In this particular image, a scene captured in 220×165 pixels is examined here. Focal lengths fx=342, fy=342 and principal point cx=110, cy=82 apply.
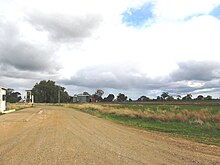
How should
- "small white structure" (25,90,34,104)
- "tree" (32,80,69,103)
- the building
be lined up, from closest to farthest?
1. "small white structure" (25,90,34,104)
2. the building
3. "tree" (32,80,69,103)

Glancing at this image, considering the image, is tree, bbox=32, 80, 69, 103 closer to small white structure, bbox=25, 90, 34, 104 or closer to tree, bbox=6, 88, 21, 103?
tree, bbox=6, 88, 21, 103

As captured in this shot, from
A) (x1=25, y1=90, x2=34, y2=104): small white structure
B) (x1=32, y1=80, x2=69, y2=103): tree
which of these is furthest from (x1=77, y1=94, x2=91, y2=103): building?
(x1=25, y1=90, x2=34, y2=104): small white structure

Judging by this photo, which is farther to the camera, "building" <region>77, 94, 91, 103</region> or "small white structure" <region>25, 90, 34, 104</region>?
"building" <region>77, 94, 91, 103</region>

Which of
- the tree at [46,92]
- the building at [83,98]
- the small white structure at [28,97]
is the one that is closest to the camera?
the small white structure at [28,97]

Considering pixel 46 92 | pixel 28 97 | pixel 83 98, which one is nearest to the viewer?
pixel 28 97

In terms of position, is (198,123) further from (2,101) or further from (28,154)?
(2,101)

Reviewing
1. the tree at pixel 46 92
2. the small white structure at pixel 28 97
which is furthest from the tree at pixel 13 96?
the small white structure at pixel 28 97

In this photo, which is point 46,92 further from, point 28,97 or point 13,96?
point 28,97

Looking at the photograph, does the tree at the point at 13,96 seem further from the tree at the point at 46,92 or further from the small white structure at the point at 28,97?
the small white structure at the point at 28,97

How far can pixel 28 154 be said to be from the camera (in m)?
11.2

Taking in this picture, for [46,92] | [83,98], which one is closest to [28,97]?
[83,98]

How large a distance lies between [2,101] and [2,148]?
39426 mm

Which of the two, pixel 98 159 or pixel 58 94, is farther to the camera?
pixel 58 94

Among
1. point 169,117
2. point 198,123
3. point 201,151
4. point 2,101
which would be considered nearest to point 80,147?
point 201,151
